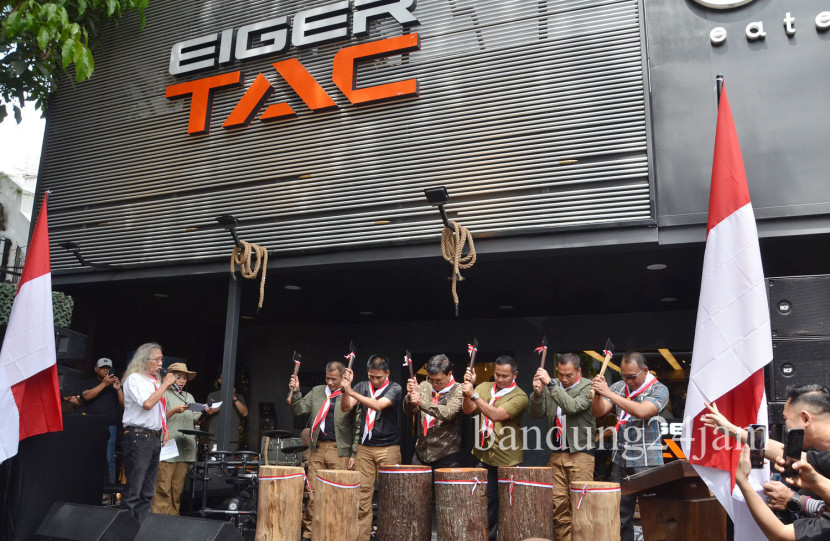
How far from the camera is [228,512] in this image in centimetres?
770

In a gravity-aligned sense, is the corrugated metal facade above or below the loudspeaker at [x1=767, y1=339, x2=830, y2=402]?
above

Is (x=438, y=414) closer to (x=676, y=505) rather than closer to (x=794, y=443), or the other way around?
(x=676, y=505)

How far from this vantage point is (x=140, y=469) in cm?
642

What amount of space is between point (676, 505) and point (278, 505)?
9.70 ft

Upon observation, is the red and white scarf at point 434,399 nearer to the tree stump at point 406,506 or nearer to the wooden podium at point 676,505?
the tree stump at point 406,506

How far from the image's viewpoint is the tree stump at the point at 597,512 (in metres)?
4.80

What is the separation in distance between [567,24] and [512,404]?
395 cm

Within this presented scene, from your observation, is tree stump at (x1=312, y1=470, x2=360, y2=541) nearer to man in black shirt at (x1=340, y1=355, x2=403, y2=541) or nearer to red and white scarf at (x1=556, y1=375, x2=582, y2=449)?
man in black shirt at (x1=340, y1=355, x2=403, y2=541)

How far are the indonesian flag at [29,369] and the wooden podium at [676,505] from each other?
15.9 ft

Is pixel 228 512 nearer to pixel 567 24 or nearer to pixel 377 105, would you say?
pixel 377 105

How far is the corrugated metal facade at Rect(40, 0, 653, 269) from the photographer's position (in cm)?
673

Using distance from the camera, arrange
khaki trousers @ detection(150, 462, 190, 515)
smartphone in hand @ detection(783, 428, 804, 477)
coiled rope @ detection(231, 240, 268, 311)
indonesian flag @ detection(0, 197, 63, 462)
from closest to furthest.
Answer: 1. smartphone in hand @ detection(783, 428, 804, 477)
2. indonesian flag @ detection(0, 197, 63, 462)
3. khaki trousers @ detection(150, 462, 190, 515)
4. coiled rope @ detection(231, 240, 268, 311)

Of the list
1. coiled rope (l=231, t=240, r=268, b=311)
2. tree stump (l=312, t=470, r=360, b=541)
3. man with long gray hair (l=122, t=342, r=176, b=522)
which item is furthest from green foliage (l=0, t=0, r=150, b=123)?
tree stump (l=312, t=470, r=360, b=541)

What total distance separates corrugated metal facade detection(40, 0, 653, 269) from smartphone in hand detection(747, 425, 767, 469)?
3301 millimetres
